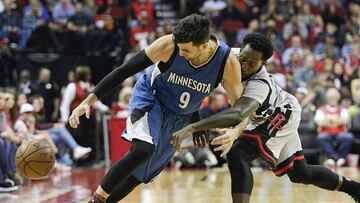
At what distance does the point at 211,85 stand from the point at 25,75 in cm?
839

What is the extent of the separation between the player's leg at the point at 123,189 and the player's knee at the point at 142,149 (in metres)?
0.40

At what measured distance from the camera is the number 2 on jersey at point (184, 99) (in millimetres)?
5441

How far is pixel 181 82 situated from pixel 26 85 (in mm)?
8226

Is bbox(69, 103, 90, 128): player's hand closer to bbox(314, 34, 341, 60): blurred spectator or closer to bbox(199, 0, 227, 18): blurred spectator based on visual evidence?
bbox(314, 34, 341, 60): blurred spectator


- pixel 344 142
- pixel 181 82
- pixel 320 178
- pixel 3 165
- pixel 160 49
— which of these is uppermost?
pixel 160 49

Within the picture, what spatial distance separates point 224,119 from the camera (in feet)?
16.3

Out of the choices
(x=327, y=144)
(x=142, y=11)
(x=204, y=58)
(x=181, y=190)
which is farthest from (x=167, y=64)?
(x=142, y=11)

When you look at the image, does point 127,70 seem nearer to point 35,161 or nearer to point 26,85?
point 35,161

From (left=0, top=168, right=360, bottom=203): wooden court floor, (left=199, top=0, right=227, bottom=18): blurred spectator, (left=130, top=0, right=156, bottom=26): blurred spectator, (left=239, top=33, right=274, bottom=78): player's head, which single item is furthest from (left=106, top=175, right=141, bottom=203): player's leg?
(left=199, top=0, right=227, bottom=18): blurred spectator

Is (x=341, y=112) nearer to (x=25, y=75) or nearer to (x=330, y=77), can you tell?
(x=330, y=77)

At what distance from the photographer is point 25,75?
13.2 metres

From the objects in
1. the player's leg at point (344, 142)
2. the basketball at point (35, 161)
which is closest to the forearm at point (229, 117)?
the basketball at point (35, 161)

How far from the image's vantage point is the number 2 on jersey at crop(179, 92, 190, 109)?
17.9 feet

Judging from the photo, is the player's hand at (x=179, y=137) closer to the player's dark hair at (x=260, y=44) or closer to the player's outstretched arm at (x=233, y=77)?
the player's outstretched arm at (x=233, y=77)
